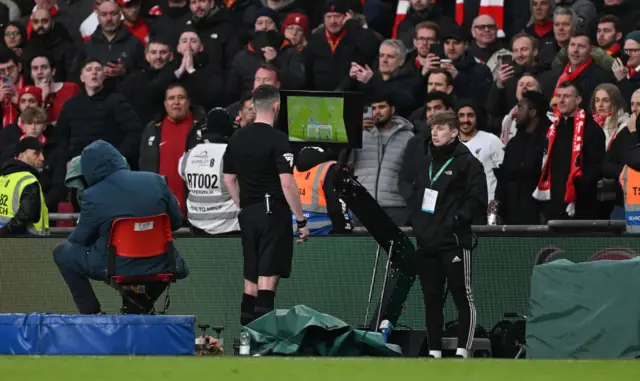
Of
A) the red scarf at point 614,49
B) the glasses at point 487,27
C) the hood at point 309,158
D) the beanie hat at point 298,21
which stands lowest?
the hood at point 309,158

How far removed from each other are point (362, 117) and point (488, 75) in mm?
2603

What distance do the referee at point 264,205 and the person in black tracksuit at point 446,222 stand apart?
1058 mm

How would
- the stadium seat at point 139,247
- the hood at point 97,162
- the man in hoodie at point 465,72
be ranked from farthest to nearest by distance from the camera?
the man in hoodie at point 465,72
the hood at point 97,162
the stadium seat at point 139,247

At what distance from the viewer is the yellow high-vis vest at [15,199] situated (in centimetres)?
1584

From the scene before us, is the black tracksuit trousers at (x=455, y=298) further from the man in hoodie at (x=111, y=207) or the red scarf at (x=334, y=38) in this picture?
the red scarf at (x=334, y=38)

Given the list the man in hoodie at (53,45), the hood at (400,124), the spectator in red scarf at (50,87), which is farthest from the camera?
the man in hoodie at (53,45)

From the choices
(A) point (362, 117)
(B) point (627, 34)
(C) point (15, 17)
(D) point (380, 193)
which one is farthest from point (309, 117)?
(C) point (15, 17)

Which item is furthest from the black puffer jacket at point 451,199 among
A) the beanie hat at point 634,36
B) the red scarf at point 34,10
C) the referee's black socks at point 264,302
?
the red scarf at point 34,10

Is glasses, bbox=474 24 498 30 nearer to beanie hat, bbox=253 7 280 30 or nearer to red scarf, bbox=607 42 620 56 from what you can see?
red scarf, bbox=607 42 620 56

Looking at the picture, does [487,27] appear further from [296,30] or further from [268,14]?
[268,14]

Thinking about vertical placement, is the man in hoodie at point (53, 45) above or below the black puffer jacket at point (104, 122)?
above

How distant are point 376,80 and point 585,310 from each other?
5.18 m

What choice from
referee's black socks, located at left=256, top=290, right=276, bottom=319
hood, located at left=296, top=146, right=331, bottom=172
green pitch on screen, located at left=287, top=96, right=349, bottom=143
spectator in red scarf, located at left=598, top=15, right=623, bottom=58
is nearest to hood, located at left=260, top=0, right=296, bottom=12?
spectator in red scarf, located at left=598, top=15, right=623, bottom=58

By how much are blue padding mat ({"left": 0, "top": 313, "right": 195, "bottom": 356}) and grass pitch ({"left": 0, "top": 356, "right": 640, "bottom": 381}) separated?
531 mm
